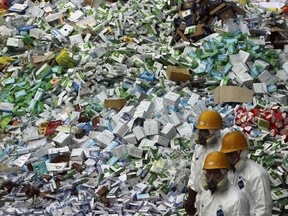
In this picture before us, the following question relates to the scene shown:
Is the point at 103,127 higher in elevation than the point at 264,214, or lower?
lower

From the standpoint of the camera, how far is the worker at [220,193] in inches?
265

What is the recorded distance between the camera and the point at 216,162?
696 cm

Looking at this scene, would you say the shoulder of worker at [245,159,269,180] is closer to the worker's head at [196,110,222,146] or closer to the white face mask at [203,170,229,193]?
the white face mask at [203,170,229,193]

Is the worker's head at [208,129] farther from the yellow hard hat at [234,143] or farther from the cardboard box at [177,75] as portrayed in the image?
the cardboard box at [177,75]

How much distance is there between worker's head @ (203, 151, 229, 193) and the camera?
268 inches

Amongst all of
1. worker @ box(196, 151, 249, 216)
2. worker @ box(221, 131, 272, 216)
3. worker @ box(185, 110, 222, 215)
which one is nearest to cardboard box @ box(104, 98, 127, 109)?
worker @ box(185, 110, 222, 215)

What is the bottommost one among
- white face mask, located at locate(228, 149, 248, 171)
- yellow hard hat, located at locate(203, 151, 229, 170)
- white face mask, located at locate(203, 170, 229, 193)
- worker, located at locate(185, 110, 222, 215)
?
worker, located at locate(185, 110, 222, 215)

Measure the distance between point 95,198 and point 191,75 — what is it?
396 cm

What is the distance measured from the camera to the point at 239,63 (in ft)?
43.5

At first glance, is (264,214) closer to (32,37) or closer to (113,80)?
(113,80)

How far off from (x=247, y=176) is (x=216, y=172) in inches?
25.1

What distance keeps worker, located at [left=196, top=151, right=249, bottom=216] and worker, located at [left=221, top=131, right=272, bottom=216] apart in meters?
0.45

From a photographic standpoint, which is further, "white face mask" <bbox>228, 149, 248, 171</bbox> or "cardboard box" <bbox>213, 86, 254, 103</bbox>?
"cardboard box" <bbox>213, 86, 254, 103</bbox>

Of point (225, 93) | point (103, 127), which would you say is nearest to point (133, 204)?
point (103, 127)
